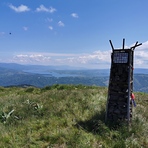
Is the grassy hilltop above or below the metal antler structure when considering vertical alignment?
below

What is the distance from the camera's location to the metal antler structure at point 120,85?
7.83 metres

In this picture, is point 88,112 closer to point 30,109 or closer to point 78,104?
point 78,104

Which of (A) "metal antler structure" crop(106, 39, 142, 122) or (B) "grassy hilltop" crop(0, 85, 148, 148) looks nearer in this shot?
(B) "grassy hilltop" crop(0, 85, 148, 148)

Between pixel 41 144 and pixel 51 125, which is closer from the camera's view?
pixel 41 144

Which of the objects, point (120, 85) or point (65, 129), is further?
point (120, 85)

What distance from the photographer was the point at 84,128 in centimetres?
742

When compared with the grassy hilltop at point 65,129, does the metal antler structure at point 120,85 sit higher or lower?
higher

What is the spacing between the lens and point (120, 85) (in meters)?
8.05

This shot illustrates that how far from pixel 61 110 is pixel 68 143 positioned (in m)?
3.29

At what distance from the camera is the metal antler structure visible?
7.83 meters

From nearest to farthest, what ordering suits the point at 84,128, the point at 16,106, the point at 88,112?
the point at 84,128
the point at 88,112
the point at 16,106

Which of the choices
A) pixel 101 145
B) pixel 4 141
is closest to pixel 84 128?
pixel 101 145

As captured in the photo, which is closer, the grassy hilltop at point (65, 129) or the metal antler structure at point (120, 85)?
the grassy hilltop at point (65, 129)

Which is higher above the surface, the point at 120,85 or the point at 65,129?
the point at 120,85
